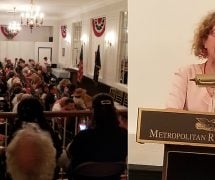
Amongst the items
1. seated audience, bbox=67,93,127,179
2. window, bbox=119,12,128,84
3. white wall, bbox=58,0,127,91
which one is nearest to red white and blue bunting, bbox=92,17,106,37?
white wall, bbox=58,0,127,91

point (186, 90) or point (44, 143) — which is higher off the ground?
point (186, 90)

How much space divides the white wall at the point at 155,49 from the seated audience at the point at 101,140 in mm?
920

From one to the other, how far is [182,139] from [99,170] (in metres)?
1.28

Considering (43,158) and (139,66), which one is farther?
(43,158)

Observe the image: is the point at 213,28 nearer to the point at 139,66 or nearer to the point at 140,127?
the point at 139,66

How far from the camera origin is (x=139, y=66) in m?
1.75

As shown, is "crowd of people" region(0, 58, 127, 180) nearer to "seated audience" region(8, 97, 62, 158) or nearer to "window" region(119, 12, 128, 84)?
"seated audience" region(8, 97, 62, 158)

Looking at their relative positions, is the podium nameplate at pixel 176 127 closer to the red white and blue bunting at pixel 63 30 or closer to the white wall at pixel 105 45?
the white wall at pixel 105 45

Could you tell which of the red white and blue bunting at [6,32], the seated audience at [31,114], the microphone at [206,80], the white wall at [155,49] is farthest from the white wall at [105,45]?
the microphone at [206,80]

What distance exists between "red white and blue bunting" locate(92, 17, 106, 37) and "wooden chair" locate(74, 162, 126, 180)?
834 centimetres

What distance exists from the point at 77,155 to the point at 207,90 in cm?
126

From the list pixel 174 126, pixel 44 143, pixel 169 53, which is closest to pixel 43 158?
pixel 44 143

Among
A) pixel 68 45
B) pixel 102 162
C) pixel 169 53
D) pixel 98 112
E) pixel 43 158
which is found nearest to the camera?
pixel 169 53

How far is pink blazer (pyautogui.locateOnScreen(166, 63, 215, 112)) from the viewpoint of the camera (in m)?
1.64
